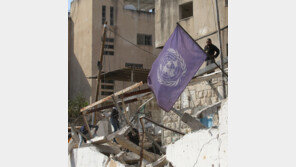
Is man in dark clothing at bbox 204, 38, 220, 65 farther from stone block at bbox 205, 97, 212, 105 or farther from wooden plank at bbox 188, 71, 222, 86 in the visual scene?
stone block at bbox 205, 97, 212, 105

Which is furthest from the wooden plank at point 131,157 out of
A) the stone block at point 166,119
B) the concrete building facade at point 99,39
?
the concrete building facade at point 99,39

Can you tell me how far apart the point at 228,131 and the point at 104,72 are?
5582 millimetres

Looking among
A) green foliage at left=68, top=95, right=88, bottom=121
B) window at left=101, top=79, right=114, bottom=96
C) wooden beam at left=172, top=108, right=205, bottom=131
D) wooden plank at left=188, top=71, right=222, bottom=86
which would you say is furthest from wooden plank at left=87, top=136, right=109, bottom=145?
wooden beam at left=172, top=108, right=205, bottom=131

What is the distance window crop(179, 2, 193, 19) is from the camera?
7.28 meters

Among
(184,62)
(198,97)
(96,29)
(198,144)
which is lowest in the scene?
(198,144)

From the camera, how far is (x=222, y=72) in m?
6.08

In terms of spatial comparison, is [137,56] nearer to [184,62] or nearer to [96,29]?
[96,29]

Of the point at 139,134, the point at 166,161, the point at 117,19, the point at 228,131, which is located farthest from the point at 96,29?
the point at 228,131

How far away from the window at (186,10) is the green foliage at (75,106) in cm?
307

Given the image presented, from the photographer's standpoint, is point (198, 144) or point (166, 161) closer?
point (198, 144)

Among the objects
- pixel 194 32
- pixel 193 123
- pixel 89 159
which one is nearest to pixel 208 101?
pixel 193 123

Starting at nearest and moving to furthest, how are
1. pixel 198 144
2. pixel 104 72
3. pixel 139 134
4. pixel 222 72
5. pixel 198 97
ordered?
pixel 198 144 → pixel 222 72 → pixel 198 97 → pixel 139 134 → pixel 104 72

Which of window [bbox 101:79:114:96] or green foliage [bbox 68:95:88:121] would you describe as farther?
window [bbox 101:79:114:96]

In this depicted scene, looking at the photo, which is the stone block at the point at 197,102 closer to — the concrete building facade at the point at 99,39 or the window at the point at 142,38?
the concrete building facade at the point at 99,39
